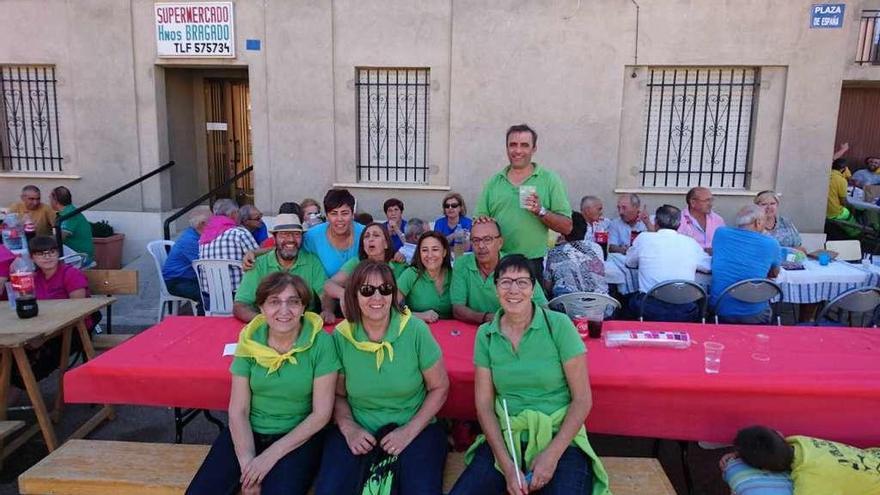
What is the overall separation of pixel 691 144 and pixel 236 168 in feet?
24.3

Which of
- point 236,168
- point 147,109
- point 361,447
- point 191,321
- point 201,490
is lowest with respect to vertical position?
point 201,490

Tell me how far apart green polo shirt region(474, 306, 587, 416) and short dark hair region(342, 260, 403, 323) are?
0.54 m

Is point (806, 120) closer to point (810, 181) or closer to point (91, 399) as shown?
point (810, 181)

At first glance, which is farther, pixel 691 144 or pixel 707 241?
pixel 691 144

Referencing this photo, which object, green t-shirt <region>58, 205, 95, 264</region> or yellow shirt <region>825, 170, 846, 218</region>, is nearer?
green t-shirt <region>58, 205, 95, 264</region>

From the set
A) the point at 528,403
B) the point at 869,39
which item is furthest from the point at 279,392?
the point at 869,39

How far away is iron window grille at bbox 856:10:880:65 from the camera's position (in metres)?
9.30

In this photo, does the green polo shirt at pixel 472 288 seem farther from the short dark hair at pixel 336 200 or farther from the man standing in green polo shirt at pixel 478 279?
the short dark hair at pixel 336 200

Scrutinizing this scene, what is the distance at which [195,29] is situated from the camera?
840cm

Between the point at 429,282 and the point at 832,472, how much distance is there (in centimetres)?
225

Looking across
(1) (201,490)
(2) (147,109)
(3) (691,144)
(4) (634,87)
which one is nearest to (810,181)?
(3) (691,144)

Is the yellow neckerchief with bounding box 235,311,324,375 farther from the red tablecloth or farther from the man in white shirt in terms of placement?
the man in white shirt

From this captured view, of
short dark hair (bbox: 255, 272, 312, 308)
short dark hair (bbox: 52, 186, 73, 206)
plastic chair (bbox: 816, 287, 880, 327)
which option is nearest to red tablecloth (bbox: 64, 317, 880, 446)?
short dark hair (bbox: 255, 272, 312, 308)

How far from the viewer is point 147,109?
865 centimetres
